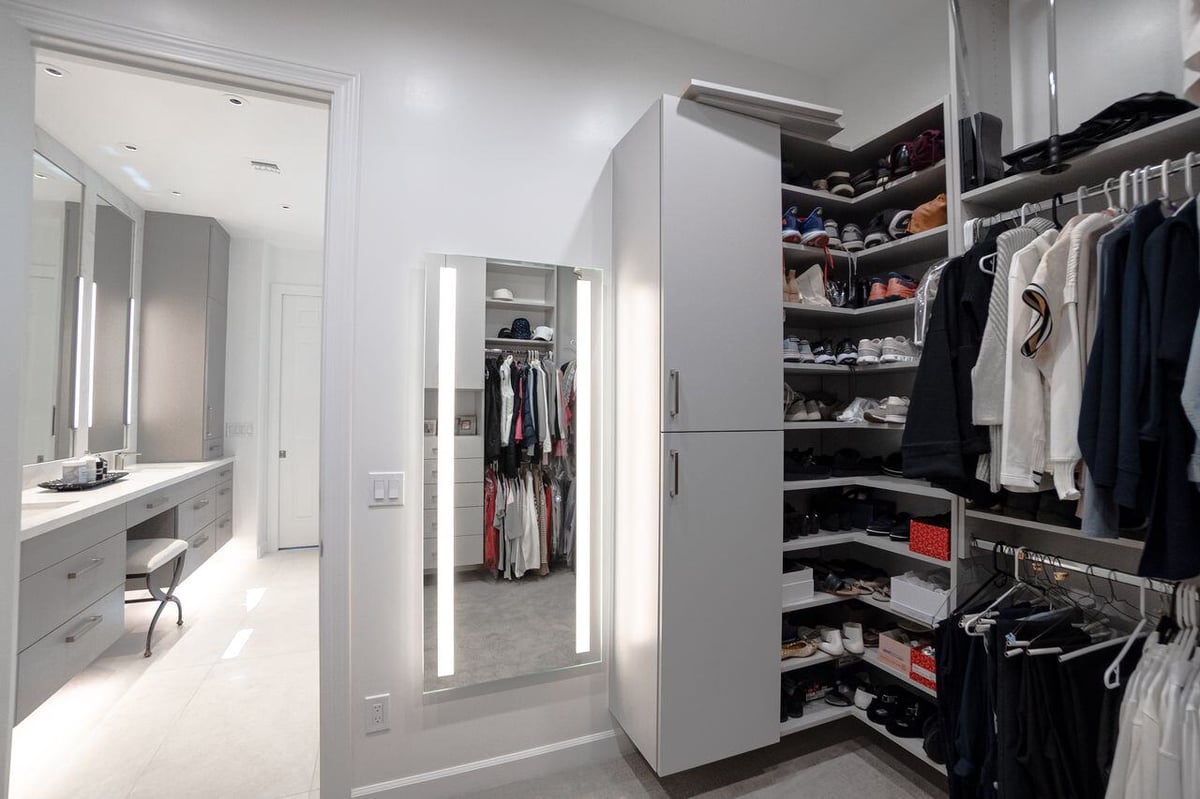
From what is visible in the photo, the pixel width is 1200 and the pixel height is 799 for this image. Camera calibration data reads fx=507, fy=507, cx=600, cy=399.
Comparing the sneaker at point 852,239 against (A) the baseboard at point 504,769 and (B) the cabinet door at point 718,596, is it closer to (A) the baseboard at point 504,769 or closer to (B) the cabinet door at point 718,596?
(B) the cabinet door at point 718,596

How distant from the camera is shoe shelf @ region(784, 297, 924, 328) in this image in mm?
1985

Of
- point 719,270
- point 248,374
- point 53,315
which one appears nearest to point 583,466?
point 719,270

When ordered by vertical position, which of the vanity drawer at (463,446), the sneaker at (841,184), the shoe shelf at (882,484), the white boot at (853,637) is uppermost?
the sneaker at (841,184)

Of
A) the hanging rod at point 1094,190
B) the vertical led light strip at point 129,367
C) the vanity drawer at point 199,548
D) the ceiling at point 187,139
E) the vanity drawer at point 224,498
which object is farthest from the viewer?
the vanity drawer at point 224,498

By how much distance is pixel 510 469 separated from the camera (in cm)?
191

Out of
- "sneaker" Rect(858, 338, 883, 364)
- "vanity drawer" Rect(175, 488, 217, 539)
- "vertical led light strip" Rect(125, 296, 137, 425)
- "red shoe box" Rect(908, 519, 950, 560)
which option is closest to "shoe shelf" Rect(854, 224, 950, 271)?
"sneaker" Rect(858, 338, 883, 364)

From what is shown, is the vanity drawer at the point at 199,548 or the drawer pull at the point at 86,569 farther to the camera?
the vanity drawer at the point at 199,548

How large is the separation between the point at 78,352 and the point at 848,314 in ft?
14.3

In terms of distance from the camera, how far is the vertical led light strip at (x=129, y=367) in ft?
12.0

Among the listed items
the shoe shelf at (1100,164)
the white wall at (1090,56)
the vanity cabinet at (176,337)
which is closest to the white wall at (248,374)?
the vanity cabinet at (176,337)

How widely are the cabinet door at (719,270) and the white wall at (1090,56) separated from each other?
2.94 feet

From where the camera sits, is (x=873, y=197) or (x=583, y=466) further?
(x=873, y=197)

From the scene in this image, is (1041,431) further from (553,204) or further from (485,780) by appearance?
(485,780)

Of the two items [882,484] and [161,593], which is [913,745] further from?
[161,593]
